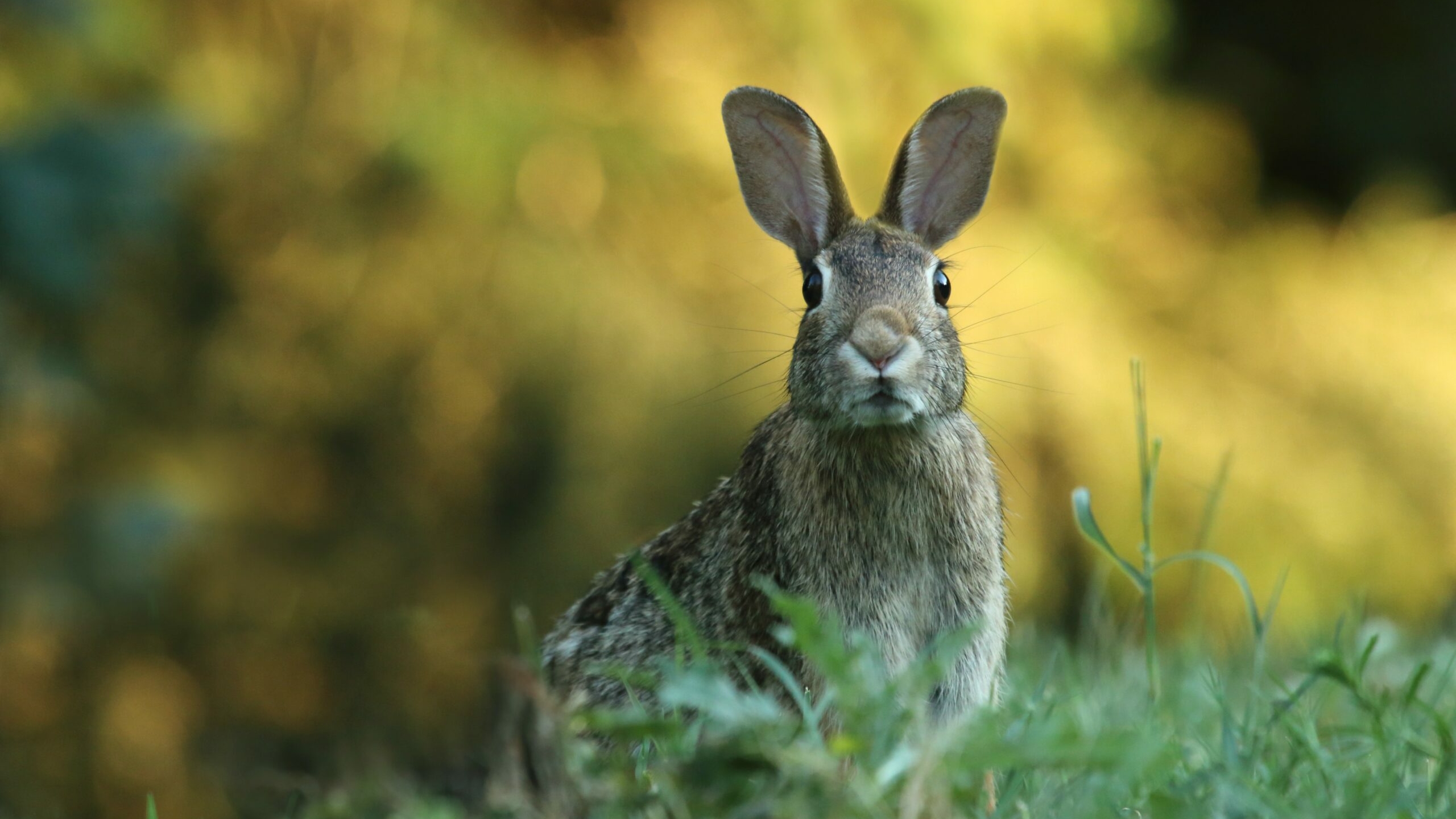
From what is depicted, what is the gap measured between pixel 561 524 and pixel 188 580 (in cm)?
186

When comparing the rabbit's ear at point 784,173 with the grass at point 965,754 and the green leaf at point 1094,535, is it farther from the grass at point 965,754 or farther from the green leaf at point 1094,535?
the green leaf at point 1094,535

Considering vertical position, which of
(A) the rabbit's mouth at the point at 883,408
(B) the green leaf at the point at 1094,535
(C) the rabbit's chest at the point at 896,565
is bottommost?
(C) the rabbit's chest at the point at 896,565

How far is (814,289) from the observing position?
2697 millimetres

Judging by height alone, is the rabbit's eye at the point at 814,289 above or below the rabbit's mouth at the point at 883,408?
above

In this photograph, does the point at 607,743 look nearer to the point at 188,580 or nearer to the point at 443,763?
the point at 443,763

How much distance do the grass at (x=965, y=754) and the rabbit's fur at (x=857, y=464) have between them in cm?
14

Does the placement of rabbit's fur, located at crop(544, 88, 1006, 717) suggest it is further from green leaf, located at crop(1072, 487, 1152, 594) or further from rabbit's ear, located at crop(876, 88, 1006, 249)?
green leaf, located at crop(1072, 487, 1152, 594)

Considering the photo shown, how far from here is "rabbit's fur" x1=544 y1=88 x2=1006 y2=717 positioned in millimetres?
2438

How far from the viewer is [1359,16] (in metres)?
7.26

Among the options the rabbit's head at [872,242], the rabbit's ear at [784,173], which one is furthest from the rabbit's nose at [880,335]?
the rabbit's ear at [784,173]

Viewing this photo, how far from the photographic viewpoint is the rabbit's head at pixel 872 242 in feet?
7.89

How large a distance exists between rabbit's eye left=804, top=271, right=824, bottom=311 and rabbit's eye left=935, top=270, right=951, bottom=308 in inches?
9.3

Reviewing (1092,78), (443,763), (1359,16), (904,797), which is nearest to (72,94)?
(443,763)

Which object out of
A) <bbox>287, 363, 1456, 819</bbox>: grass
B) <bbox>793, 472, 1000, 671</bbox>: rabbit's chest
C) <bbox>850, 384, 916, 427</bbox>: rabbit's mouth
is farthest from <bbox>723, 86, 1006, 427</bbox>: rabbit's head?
<bbox>287, 363, 1456, 819</bbox>: grass
